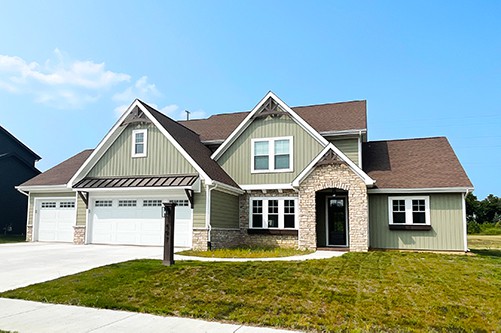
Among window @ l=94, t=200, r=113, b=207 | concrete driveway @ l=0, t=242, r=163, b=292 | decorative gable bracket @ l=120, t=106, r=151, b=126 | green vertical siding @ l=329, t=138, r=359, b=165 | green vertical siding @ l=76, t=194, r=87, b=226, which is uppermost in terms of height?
decorative gable bracket @ l=120, t=106, r=151, b=126

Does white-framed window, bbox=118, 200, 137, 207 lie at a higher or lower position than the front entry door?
higher

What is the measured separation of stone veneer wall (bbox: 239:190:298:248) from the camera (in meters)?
18.3

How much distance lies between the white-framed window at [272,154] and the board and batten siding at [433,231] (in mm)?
4512

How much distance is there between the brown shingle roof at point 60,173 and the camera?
21547 millimetres

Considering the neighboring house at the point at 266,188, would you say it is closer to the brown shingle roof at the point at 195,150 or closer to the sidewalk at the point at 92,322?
the brown shingle roof at the point at 195,150

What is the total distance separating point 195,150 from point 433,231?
37.2 feet

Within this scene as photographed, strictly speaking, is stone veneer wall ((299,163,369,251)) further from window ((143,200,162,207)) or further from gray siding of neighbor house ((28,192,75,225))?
gray siding of neighbor house ((28,192,75,225))

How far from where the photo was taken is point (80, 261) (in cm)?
1259

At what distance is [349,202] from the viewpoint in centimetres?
1639

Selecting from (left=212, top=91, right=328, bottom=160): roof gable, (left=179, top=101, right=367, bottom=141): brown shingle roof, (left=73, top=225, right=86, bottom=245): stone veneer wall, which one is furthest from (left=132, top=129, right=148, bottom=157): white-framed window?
(left=73, top=225, right=86, bottom=245): stone veneer wall

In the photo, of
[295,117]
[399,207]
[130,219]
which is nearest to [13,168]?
[130,219]

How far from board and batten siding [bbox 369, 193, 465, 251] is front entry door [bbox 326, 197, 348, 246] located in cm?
157

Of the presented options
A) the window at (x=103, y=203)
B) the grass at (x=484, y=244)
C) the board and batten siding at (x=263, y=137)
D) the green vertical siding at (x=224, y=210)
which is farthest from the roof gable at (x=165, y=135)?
the grass at (x=484, y=244)

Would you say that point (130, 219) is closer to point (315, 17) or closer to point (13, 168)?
point (315, 17)
